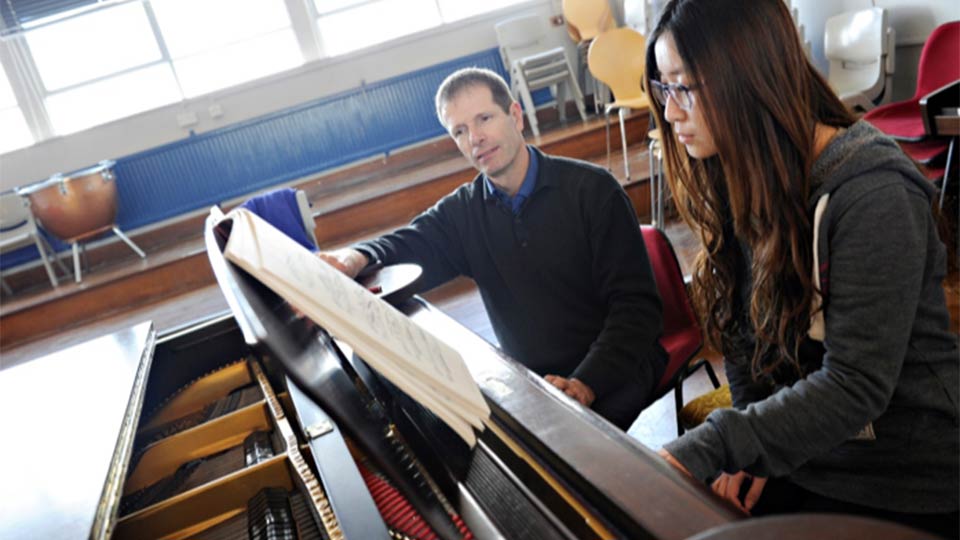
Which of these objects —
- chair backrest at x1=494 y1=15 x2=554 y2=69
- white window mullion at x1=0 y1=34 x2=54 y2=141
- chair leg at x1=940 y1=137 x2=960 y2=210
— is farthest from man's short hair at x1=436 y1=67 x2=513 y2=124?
white window mullion at x1=0 y1=34 x2=54 y2=141

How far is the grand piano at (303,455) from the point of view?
70 cm

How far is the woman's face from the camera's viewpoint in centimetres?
101

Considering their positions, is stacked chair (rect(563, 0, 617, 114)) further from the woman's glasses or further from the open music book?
the open music book

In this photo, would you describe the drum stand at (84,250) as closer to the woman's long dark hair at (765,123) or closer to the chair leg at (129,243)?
the chair leg at (129,243)

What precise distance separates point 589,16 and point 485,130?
17.2ft

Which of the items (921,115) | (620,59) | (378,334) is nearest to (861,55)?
(921,115)

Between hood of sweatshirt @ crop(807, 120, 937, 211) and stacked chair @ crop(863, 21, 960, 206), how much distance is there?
7.63 ft

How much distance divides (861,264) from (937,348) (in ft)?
0.68

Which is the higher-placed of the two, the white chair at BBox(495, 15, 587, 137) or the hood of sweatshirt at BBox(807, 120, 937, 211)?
the white chair at BBox(495, 15, 587, 137)

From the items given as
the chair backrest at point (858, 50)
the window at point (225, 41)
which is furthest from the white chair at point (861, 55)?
the window at point (225, 41)

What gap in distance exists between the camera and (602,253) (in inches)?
67.2

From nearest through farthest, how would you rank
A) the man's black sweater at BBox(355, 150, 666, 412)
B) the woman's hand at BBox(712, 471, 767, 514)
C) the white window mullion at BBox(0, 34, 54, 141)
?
the woman's hand at BBox(712, 471, 767, 514)
the man's black sweater at BBox(355, 150, 666, 412)
the white window mullion at BBox(0, 34, 54, 141)

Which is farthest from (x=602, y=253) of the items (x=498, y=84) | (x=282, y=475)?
(x=282, y=475)

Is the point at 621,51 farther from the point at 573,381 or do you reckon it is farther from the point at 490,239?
the point at 573,381
